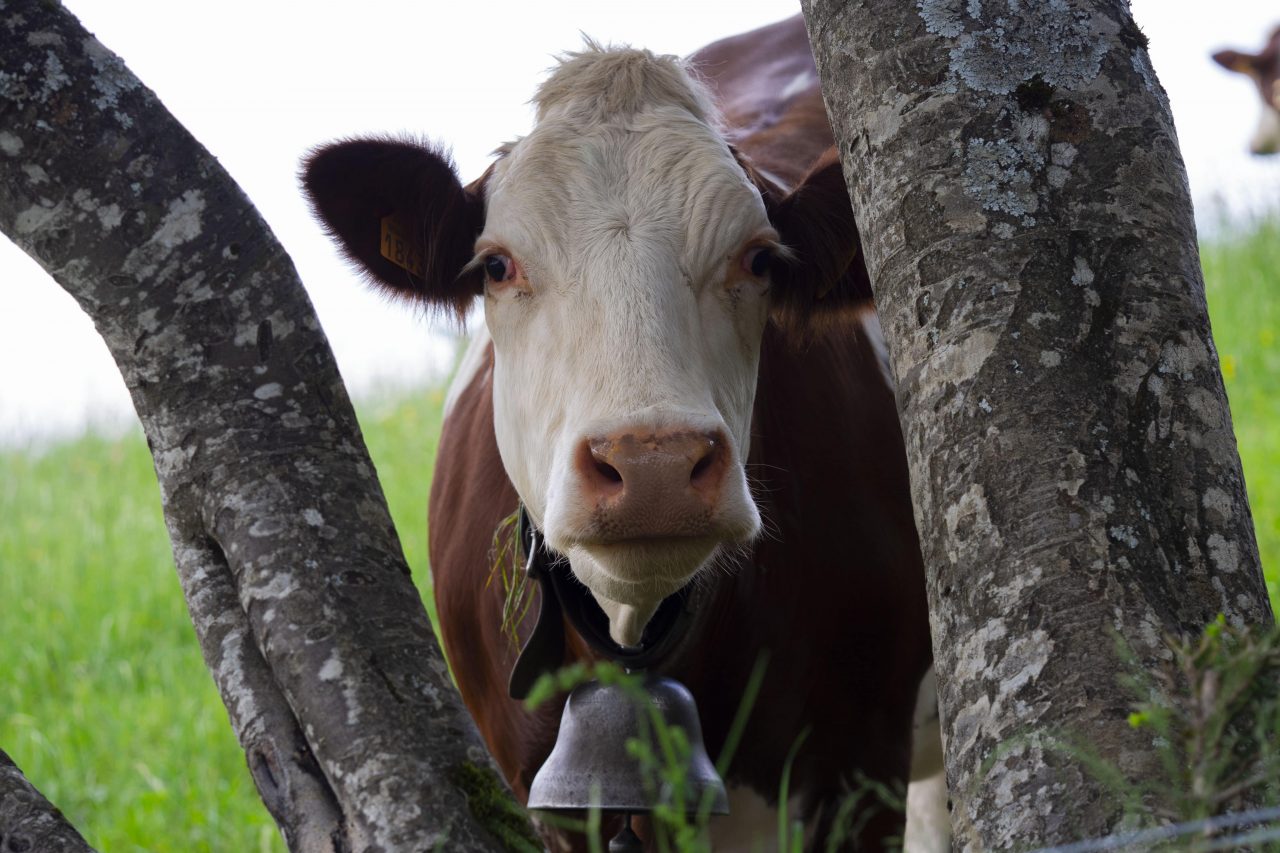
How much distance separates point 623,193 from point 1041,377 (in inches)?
46.5

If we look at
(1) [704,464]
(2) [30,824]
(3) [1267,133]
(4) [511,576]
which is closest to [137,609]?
(4) [511,576]

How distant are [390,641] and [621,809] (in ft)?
2.33

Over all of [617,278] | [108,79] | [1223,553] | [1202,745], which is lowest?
[1202,745]

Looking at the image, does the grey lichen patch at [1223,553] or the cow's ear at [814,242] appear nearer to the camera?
the grey lichen patch at [1223,553]

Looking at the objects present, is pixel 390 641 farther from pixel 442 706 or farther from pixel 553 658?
pixel 553 658

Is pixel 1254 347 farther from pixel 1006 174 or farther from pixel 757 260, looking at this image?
pixel 1006 174

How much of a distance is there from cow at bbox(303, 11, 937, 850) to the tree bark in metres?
0.88

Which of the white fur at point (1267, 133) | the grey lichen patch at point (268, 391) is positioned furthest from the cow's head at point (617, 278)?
the white fur at point (1267, 133)

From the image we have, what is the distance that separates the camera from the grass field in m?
4.88

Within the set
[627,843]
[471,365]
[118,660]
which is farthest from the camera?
[118,660]

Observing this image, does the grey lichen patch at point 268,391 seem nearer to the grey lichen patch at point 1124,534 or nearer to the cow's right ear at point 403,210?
the cow's right ear at point 403,210

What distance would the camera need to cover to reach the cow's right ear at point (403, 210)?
2.88 m

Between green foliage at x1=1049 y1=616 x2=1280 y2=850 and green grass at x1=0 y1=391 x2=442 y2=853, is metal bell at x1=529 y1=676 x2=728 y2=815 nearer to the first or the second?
green foliage at x1=1049 y1=616 x2=1280 y2=850

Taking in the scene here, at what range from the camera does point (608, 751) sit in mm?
2684
